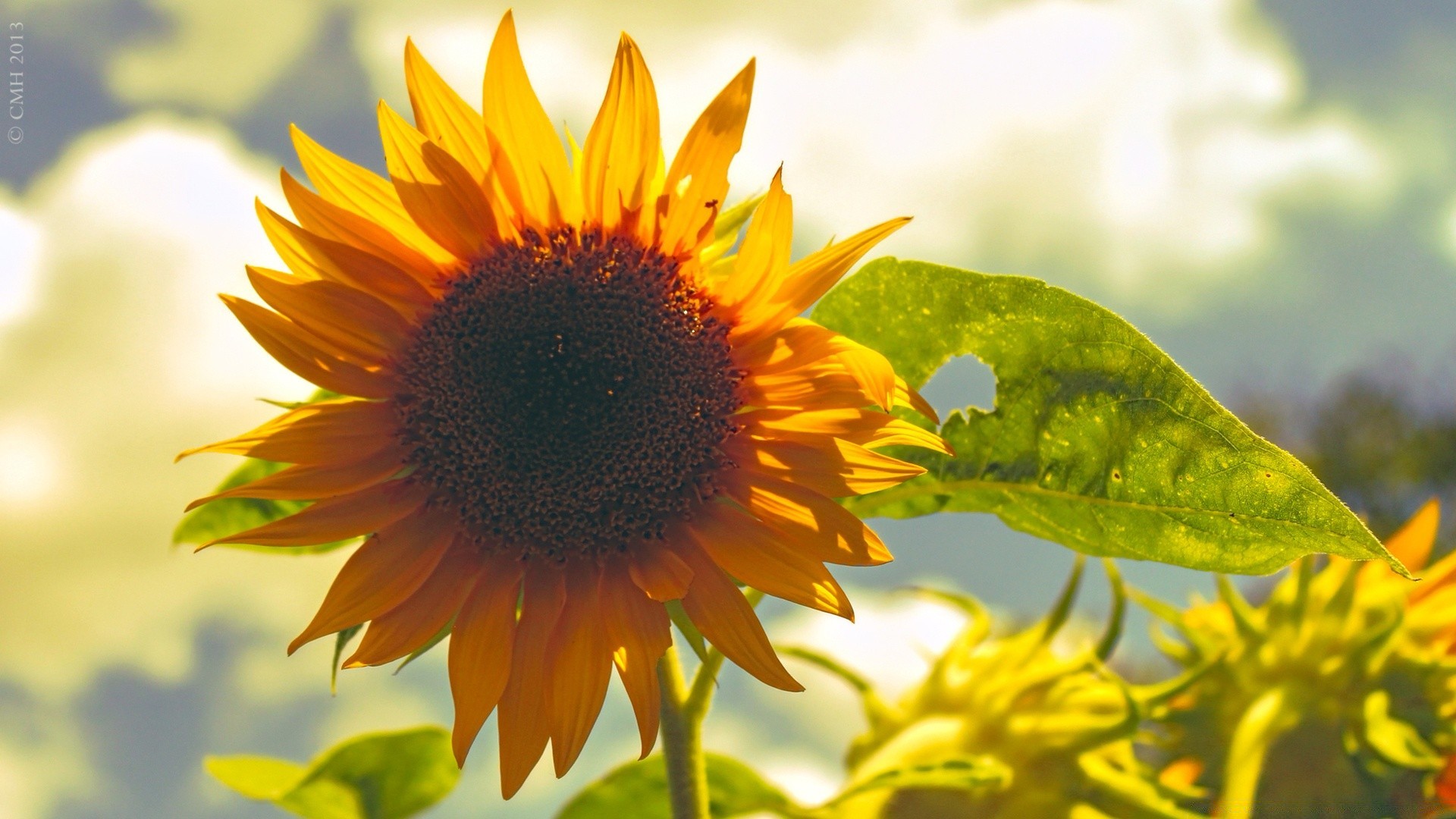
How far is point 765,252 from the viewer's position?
1.26m

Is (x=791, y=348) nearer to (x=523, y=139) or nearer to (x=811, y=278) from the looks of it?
(x=811, y=278)

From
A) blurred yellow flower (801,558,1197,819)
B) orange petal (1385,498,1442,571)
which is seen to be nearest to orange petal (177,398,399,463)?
blurred yellow flower (801,558,1197,819)

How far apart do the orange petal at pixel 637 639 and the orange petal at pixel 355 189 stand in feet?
1.45

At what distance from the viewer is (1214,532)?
4.33ft

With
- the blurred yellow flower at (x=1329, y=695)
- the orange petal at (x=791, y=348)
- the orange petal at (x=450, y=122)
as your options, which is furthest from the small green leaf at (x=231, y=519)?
the blurred yellow flower at (x=1329, y=695)

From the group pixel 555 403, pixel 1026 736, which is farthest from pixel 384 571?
pixel 1026 736

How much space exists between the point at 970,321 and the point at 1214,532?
36 centimetres

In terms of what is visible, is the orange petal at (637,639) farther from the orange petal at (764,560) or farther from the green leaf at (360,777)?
the green leaf at (360,777)

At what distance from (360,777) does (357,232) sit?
971 millimetres

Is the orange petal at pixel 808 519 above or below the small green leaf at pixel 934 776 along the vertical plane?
above

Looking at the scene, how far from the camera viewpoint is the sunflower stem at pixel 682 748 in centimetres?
140

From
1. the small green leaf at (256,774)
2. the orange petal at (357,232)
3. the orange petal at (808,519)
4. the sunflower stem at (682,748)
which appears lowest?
the small green leaf at (256,774)

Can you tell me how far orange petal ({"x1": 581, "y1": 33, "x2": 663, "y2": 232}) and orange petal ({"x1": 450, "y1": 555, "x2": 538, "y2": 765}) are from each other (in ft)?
1.48

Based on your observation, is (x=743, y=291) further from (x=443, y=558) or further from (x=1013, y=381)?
(x=443, y=558)
